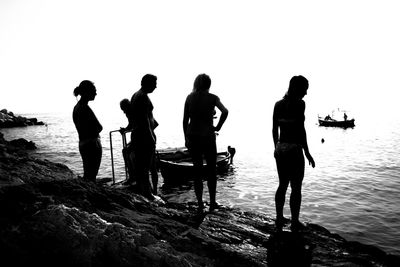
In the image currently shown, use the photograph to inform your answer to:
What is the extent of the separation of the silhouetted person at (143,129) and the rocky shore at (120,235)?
2.68 ft

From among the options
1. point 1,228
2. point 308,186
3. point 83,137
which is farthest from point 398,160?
point 1,228

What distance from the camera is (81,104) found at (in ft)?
17.2

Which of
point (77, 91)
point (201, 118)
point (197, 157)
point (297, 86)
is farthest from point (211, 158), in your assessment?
point (77, 91)

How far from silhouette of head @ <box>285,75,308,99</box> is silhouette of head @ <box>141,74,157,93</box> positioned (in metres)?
2.56

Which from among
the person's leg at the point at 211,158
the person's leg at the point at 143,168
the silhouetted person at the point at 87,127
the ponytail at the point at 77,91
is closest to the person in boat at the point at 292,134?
the person's leg at the point at 211,158

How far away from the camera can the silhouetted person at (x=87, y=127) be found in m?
5.23

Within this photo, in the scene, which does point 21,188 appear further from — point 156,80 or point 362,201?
point 362,201

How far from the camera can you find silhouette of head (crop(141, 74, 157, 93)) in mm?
5392

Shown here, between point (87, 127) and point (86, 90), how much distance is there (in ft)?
2.28

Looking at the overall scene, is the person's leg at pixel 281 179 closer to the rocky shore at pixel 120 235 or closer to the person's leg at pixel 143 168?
the rocky shore at pixel 120 235

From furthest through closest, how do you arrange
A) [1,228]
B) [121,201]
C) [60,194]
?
1. [121,201]
2. [60,194]
3. [1,228]

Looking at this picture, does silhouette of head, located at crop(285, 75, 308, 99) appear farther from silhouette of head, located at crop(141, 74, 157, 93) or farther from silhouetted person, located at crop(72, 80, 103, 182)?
silhouetted person, located at crop(72, 80, 103, 182)

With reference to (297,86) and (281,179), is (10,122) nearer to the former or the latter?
(281,179)

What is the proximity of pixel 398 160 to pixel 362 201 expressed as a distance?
18.1 meters
